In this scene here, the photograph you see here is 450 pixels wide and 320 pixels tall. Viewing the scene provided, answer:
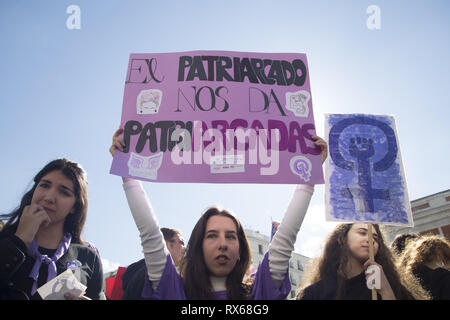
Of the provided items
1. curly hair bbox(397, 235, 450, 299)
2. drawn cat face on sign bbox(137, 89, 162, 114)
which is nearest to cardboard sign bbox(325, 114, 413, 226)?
curly hair bbox(397, 235, 450, 299)

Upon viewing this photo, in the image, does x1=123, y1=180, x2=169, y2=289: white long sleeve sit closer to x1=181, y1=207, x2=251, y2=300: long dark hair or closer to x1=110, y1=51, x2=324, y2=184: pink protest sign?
x1=181, y1=207, x2=251, y2=300: long dark hair

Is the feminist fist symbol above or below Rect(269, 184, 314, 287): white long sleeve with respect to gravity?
above

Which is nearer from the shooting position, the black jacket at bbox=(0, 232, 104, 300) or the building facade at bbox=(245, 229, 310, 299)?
the black jacket at bbox=(0, 232, 104, 300)

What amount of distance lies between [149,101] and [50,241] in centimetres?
145

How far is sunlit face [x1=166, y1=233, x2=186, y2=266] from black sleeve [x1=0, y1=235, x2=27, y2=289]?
6.52 ft

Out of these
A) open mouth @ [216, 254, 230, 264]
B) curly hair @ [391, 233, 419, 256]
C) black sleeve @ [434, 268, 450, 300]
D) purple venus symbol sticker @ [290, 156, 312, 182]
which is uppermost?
purple venus symbol sticker @ [290, 156, 312, 182]

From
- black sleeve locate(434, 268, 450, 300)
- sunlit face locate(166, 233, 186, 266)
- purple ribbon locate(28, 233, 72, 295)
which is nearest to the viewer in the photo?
purple ribbon locate(28, 233, 72, 295)

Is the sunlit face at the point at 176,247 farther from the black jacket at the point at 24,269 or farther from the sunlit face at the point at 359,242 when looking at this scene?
the sunlit face at the point at 359,242

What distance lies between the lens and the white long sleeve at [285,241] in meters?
2.81

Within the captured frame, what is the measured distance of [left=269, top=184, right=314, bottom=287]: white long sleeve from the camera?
2814mm

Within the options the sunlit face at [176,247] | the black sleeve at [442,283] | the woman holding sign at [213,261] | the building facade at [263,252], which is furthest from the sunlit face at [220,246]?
the building facade at [263,252]
